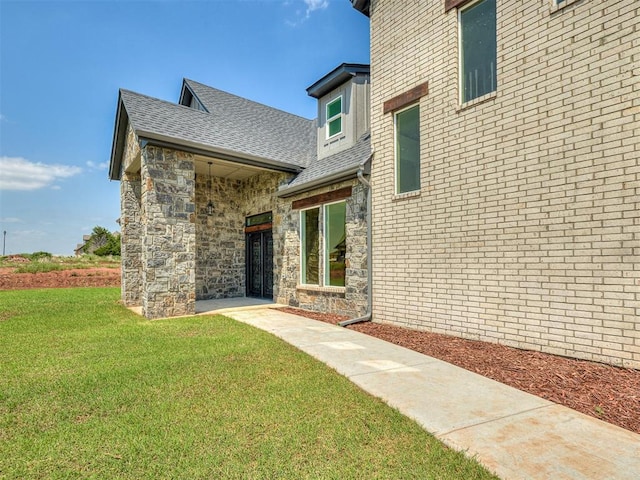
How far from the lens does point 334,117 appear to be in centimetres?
953

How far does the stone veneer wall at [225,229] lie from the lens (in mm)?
11180

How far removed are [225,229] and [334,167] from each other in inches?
203

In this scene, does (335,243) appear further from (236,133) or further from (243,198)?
(243,198)

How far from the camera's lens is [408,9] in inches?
258

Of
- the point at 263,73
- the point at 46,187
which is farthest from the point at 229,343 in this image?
the point at 46,187

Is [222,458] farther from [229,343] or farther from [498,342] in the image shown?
[498,342]

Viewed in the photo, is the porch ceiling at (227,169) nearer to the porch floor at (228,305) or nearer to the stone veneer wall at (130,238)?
the stone veneer wall at (130,238)

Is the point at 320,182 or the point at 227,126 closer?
the point at 320,182

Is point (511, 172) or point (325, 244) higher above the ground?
point (511, 172)

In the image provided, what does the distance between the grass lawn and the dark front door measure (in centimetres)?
610

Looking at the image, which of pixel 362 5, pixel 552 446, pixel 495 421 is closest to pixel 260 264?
pixel 362 5

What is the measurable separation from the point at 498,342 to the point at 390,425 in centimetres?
308

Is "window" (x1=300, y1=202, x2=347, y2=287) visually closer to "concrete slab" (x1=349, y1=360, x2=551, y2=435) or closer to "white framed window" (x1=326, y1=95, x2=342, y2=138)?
"white framed window" (x1=326, y1=95, x2=342, y2=138)

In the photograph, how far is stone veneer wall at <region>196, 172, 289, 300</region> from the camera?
11180mm
